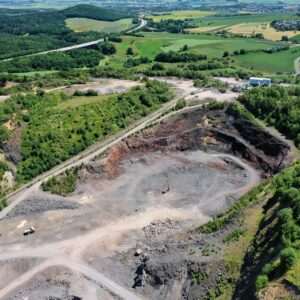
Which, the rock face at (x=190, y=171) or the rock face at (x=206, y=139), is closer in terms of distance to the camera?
the rock face at (x=190, y=171)

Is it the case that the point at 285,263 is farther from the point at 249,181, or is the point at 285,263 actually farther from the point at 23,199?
the point at 23,199

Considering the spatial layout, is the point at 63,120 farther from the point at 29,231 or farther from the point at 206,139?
the point at 29,231

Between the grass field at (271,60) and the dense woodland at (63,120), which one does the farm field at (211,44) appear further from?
the dense woodland at (63,120)

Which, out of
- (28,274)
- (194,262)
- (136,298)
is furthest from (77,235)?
(194,262)

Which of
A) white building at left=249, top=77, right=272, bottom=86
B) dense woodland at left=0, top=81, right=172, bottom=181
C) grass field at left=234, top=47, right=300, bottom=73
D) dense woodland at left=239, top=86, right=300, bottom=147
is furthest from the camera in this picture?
grass field at left=234, top=47, right=300, bottom=73

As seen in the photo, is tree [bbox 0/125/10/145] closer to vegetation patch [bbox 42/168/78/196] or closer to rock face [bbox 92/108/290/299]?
vegetation patch [bbox 42/168/78/196]

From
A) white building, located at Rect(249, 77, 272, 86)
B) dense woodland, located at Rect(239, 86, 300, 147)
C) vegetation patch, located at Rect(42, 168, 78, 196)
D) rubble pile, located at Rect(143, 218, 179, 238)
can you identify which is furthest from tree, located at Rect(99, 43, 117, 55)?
rubble pile, located at Rect(143, 218, 179, 238)

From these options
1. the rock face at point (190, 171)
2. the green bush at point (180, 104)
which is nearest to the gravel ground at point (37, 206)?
the rock face at point (190, 171)
